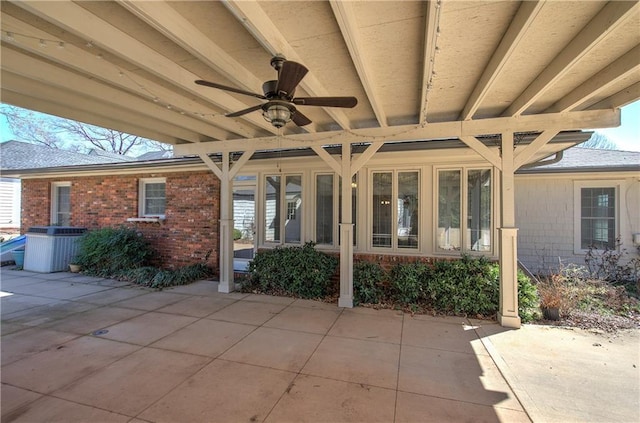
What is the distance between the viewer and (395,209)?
6.16m

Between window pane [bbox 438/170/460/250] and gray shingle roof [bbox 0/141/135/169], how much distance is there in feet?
37.0

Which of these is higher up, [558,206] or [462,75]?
[462,75]

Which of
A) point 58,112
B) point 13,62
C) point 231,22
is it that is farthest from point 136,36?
point 58,112

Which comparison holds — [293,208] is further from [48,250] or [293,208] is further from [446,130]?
[48,250]

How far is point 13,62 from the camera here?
3.00 metres

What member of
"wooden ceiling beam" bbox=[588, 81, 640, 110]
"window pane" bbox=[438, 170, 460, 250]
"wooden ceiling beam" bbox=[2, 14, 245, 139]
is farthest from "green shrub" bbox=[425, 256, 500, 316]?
"wooden ceiling beam" bbox=[2, 14, 245, 139]

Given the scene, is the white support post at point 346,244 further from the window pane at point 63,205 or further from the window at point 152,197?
the window pane at point 63,205

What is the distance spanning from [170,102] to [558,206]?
8682 millimetres

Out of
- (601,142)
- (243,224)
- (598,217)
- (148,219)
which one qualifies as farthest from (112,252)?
(601,142)

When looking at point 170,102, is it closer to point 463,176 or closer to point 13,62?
point 13,62

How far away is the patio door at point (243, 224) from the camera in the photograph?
816 cm

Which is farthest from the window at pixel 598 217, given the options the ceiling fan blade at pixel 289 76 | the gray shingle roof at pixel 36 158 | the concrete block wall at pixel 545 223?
the gray shingle roof at pixel 36 158

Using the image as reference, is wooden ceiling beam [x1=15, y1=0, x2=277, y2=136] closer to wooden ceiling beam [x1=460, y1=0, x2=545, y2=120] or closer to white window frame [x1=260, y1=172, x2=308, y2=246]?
wooden ceiling beam [x1=460, y1=0, x2=545, y2=120]

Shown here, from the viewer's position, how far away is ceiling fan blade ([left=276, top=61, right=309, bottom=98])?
2.48m
